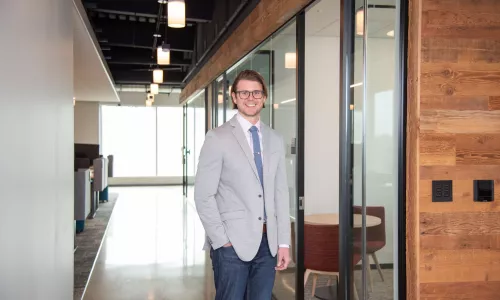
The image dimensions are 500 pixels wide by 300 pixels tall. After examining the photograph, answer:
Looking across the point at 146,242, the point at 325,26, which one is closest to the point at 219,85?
the point at 146,242

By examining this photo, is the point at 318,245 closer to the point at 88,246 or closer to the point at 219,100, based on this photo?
the point at 88,246

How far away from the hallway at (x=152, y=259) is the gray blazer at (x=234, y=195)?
261cm

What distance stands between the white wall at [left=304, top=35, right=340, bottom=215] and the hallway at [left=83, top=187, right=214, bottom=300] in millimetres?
1472

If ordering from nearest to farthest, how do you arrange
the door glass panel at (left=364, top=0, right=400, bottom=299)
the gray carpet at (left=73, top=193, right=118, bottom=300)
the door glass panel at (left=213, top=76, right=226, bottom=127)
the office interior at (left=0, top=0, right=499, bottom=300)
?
the office interior at (left=0, top=0, right=499, bottom=300)
the door glass panel at (left=364, top=0, right=400, bottom=299)
the gray carpet at (left=73, top=193, right=118, bottom=300)
the door glass panel at (left=213, top=76, right=226, bottom=127)

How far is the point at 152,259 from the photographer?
6301 mm

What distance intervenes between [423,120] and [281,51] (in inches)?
94.1

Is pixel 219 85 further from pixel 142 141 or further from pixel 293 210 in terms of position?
pixel 142 141

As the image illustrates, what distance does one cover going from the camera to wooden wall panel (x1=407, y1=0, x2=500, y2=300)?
229cm

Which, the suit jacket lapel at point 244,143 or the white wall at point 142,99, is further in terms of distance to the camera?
the white wall at point 142,99

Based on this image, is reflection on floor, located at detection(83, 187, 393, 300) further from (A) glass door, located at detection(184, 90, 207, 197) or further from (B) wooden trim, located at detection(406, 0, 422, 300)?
(A) glass door, located at detection(184, 90, 207, 197)

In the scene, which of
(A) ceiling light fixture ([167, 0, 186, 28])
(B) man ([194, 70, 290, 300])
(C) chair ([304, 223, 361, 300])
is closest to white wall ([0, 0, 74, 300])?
(B) man ([194, 70, 290, 300])

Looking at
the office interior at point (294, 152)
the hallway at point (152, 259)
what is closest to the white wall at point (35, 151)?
the office interior at point (294, 152)

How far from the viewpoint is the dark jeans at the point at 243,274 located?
239cm

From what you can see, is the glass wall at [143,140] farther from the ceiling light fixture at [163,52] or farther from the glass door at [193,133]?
the ceiling light fixture at [163,52]
